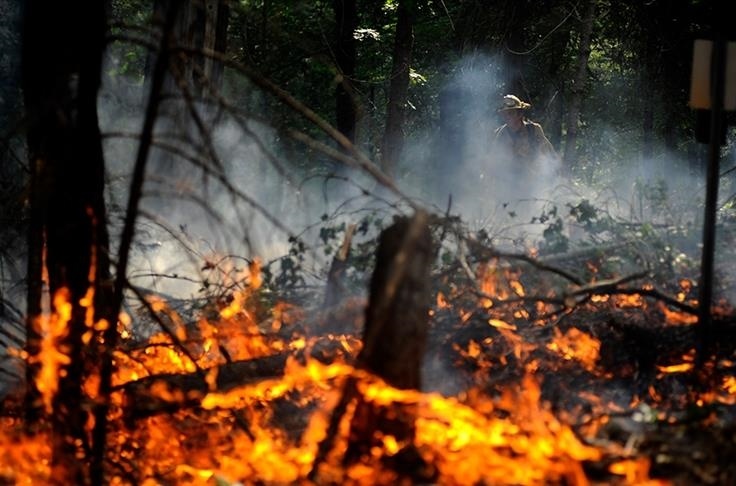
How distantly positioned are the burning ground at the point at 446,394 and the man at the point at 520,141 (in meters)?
5.78

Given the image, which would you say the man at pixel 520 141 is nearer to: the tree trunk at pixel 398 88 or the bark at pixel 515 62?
the tree trunk at pixel 398 88

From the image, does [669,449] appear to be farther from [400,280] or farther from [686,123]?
[686,123]

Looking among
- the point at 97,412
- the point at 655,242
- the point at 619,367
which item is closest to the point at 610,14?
the point at 655,242

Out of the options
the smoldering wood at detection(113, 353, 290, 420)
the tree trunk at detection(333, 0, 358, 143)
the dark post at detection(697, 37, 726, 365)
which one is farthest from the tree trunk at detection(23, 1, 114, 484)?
the tree trunk at detection(333, 0, 358, 143)

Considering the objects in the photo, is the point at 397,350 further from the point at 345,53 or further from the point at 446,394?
the point at 345,53

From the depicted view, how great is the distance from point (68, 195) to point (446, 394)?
368 centimetres

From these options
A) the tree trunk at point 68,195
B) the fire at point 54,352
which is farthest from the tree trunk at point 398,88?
the fire at point 54,352

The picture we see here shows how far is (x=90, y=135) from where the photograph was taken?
5871 millimetres

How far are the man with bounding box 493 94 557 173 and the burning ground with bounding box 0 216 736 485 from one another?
19.0 feet

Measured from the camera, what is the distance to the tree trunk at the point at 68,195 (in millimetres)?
5309

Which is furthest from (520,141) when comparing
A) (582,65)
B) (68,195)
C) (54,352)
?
(54,352)

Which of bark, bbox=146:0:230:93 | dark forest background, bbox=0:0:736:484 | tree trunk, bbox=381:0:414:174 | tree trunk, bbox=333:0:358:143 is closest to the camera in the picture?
dark forest background, bbox=0:0:736:484

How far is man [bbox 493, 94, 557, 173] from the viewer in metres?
14.9

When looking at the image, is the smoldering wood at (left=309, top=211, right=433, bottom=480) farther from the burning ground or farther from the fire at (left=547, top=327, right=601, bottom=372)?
the fire at (left=547, top=327, right=601, bottom=372)
